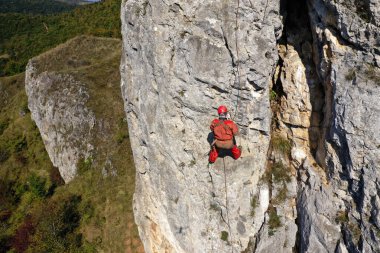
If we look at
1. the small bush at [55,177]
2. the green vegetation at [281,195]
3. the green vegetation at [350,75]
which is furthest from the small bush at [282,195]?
the small bush at [55,177]

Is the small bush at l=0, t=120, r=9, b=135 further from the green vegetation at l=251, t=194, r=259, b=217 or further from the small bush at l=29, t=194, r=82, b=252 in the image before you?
the green vegetation at l=251, t=194, r=259, b=217

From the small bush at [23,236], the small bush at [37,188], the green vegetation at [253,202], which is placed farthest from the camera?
the small bush at [37,188]

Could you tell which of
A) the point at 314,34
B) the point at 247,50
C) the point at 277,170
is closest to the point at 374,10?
the point at 314,34

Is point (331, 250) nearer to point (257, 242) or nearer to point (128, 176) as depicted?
point (257, 242)

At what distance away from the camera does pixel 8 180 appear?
36.9 metres

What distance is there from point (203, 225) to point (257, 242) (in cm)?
277

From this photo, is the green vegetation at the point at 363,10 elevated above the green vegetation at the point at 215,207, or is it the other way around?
the green vegetation at the point at 363,10

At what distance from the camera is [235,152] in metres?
13.3

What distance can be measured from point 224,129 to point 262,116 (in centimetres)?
195

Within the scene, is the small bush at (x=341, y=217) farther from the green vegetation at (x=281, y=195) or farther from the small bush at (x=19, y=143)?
the small bush at (x=19, y=143)

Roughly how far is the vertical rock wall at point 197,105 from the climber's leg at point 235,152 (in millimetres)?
354

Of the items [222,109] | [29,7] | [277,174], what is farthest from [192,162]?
[29,7]

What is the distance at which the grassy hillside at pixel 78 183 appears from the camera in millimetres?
22016

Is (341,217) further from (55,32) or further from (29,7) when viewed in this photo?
(29,7)
